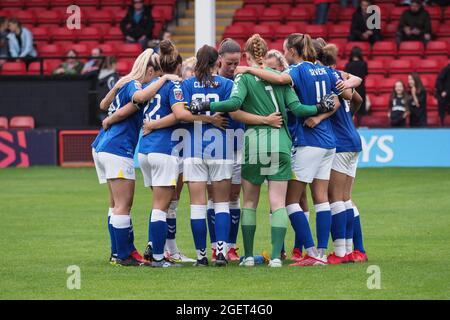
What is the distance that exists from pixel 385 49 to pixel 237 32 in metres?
3.35

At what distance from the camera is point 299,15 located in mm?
24812

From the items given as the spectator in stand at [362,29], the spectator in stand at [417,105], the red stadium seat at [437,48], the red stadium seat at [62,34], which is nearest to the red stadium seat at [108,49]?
the red stadium seat at [62,34]

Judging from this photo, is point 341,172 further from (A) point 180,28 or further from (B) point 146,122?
(A) point 180,28

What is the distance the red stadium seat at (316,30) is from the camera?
77.6ft

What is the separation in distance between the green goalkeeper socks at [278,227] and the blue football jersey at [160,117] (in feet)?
3.56

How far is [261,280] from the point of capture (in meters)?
8.63

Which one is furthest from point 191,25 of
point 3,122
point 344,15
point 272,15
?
point 3,122

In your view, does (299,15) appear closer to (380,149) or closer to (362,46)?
(362,46)

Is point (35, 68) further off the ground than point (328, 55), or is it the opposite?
point (328, 55)

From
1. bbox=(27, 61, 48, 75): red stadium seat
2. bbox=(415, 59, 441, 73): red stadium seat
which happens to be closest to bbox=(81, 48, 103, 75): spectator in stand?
bbox=(27, 61, 48, 75): red stadium seat

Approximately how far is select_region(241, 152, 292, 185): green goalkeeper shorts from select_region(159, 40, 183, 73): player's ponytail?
102 cm

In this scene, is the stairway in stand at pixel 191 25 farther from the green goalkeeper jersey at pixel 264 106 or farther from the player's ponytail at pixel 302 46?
the green goalkeeper jersey at pixel 264 106

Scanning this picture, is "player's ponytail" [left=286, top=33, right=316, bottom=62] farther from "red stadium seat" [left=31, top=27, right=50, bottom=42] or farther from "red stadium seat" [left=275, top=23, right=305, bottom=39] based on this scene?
"red stadium seat" [left=31, top=27, right=50, bottom=42]

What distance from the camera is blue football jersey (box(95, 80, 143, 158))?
379 inches
